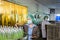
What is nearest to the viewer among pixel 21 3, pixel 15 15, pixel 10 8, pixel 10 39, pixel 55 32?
pixel 55 32

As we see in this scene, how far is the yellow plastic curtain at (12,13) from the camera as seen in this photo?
454 centimetres

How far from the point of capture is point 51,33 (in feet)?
4.04

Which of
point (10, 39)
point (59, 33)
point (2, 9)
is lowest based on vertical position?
point (10, 39)

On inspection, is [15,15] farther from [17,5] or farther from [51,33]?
[51,33]

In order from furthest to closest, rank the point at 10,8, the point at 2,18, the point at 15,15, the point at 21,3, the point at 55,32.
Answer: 1. the point at 21,3
2. the point at 15,15
3. the point at 10,8
4. the point at 2,18
5. the point at 55,32

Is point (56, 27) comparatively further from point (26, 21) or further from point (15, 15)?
point (26, 21)

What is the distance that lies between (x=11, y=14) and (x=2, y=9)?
75 cm

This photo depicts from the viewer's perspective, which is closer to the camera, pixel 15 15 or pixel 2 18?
pixel 2 18

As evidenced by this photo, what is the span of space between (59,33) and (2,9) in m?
3.44

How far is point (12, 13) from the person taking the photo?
5254 mm

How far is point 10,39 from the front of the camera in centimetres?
266

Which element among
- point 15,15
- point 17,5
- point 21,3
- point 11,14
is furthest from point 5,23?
point 21,3

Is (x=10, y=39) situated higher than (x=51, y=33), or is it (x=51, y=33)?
(x=51, y=33)

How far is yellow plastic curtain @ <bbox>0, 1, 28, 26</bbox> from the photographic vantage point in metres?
4.54
